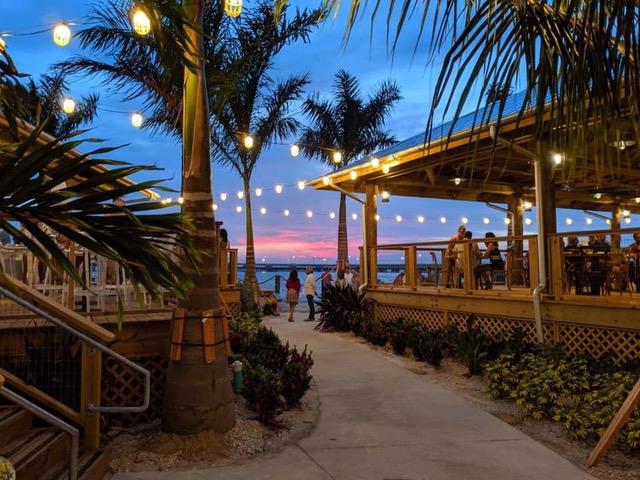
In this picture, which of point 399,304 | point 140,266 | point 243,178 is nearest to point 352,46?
point 140,266

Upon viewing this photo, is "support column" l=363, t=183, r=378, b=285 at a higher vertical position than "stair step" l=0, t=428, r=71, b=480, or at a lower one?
higher

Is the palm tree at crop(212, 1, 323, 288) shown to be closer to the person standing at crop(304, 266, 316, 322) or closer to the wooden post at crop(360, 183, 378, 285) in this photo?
the person standing at crop(304, 266, 316, 322)

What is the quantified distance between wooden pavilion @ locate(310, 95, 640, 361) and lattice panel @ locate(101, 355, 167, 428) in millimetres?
4119

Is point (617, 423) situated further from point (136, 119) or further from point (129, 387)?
point (136, 119)

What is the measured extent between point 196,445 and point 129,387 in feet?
4.94

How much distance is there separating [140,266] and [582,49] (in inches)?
76.2

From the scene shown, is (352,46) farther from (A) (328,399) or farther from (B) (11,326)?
(A) (328,399)

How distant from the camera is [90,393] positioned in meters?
4.86

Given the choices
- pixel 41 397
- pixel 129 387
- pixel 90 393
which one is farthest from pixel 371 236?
pixel 41 397

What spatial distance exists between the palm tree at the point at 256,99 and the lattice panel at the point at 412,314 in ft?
21.2

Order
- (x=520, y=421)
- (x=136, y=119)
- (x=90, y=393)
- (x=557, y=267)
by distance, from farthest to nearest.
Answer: (x=136, y=119) < (x=557, y=267) < (x=520, y=421) < (x=90, y=393)

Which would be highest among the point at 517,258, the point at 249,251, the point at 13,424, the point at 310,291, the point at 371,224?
the point at 371,224

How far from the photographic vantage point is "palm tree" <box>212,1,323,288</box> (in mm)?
14891

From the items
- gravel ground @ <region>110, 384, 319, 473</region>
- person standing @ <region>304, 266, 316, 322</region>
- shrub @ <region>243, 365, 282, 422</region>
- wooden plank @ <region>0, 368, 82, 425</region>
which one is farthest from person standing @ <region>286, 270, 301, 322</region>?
wooden plank @ <region>0, 368, 82, 425</region>
